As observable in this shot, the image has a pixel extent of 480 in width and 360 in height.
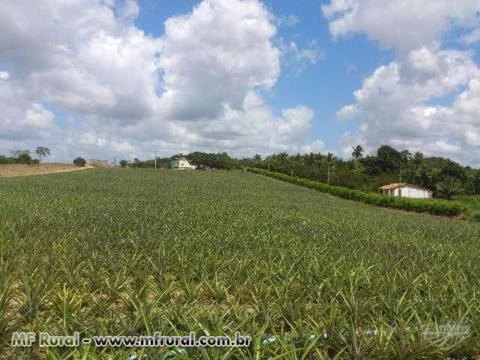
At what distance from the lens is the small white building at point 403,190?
269ft

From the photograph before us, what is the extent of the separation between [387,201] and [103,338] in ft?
166

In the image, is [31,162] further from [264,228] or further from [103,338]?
[103,338]

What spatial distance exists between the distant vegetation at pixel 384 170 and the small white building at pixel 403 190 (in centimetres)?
153

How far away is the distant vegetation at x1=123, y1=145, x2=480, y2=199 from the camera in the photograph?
76369mm

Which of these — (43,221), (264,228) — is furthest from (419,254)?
(43,221)

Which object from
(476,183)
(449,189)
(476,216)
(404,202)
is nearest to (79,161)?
(449,189)

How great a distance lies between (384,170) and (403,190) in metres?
43.6

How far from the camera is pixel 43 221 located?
1445 cm

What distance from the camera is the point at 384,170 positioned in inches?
4983

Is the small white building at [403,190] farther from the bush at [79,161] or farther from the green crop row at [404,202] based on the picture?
the bush at [79,161]

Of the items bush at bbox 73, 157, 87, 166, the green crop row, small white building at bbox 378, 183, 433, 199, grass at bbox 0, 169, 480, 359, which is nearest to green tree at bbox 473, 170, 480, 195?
small white building at bbox 378, 183, 433, 199

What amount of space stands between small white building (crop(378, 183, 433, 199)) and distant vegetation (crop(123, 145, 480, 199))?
5.02 feet

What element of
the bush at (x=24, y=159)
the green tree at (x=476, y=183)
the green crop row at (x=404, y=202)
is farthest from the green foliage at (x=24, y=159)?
the green tree at (x=476, y=183)

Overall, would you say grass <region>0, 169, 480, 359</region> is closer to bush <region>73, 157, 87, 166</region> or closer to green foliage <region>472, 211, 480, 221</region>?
green foliage <region>472, 211, 480, 221</region>
